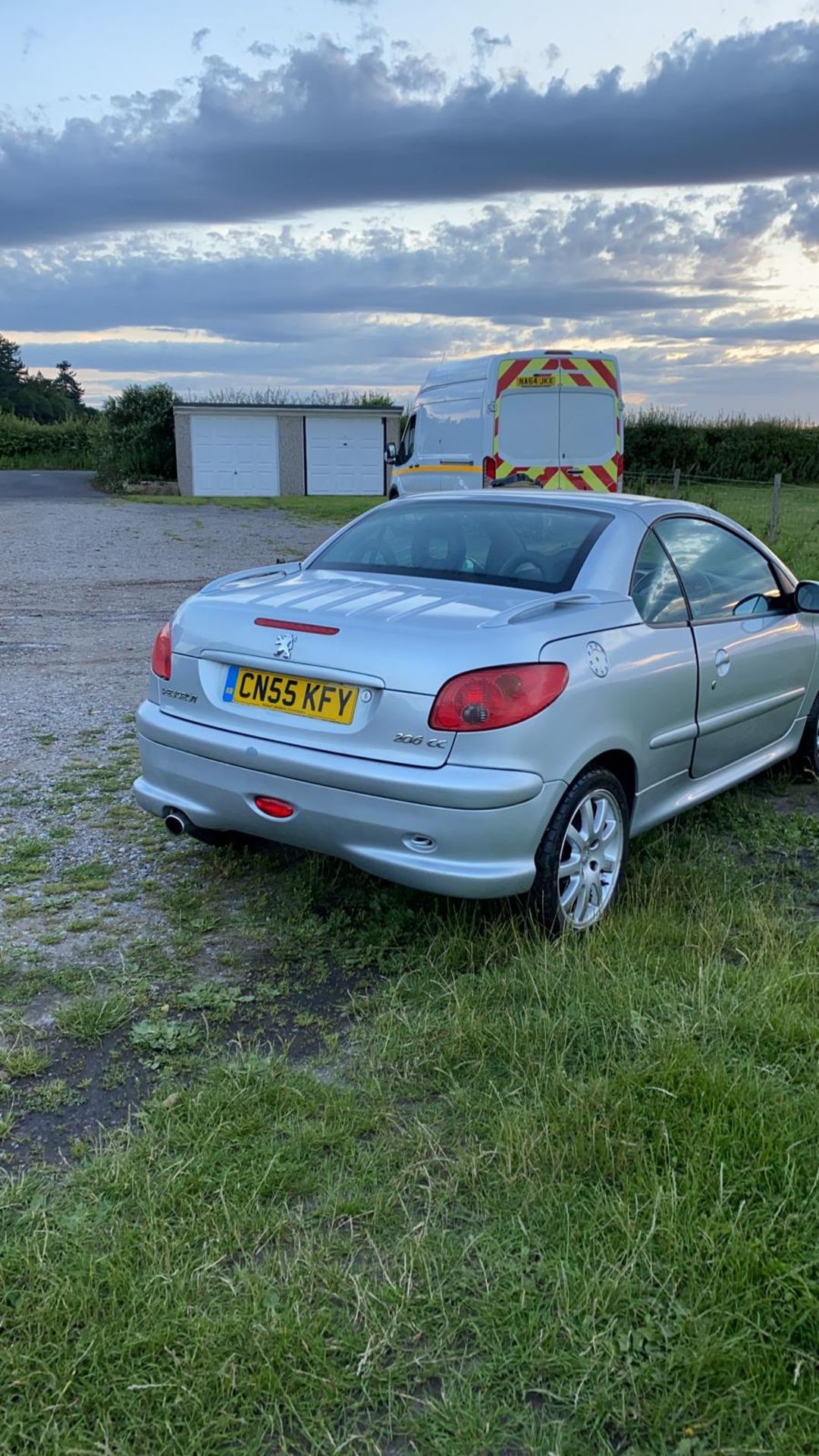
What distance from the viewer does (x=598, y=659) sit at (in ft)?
12.6

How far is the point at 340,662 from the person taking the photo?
3.66m

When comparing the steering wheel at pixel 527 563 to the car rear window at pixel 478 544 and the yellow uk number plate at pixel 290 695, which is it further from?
the yellow uk number plate at pixel 290 695

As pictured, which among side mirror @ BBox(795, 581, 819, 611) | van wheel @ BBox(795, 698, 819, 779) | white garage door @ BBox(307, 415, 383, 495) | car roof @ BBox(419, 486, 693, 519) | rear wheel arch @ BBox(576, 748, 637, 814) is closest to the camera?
rear wheel arch @ BBox(576, 748, 637, 814)

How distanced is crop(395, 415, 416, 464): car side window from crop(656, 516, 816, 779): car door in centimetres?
1190

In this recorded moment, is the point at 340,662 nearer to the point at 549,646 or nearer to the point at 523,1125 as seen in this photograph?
the point at 549,646

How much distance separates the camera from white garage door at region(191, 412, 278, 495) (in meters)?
35.0

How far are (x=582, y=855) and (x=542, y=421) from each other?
11299 mm

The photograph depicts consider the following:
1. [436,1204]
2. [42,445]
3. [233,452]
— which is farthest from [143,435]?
[436,1204]

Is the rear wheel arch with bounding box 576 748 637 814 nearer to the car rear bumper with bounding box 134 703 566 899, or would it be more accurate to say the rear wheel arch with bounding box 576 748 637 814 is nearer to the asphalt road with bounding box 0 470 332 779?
the car rear bumper with bounding box 134 703 566 899

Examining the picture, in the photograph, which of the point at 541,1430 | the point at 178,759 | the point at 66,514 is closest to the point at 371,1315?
the point at 541,1430

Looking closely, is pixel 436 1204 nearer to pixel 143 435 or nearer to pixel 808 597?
pixel 808 597

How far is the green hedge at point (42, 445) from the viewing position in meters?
49.8

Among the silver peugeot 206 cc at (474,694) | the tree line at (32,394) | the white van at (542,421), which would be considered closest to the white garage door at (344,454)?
the white van at (542,421)

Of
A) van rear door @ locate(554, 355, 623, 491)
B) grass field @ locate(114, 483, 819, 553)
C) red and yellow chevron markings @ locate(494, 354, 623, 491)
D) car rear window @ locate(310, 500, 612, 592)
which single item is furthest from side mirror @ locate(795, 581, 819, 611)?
grass field @ locate(114, 483, 819, 553)
